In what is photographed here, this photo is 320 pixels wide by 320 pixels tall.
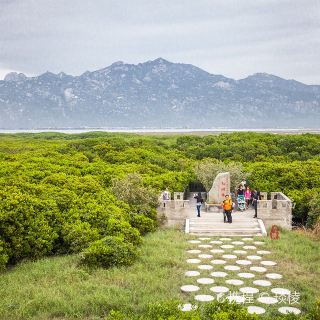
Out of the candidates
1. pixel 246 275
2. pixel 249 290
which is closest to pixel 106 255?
pixel 246 275

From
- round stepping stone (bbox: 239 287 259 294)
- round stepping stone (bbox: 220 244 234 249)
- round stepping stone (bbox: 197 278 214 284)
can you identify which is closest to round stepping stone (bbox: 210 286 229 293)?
round stepping stone (bbox: 239 287 259 294)

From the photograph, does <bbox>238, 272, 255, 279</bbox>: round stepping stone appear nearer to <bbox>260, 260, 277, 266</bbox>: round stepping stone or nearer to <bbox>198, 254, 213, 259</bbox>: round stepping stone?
<bbox>260, 260, 277, 266</bbox>: round stepping stone

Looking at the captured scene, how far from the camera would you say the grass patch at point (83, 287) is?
11781 millimetres

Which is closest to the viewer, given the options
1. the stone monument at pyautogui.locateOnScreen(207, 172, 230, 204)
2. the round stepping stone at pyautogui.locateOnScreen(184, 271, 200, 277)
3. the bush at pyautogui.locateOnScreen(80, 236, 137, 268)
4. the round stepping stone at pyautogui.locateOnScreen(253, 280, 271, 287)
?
the round stepping stone at pyautogui.locateOnScreen(253, 280, 271, 287)

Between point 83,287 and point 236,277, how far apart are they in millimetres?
5151

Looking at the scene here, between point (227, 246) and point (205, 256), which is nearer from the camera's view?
point (205, 256)

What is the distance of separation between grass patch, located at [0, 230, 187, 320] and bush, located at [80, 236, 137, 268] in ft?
1.44

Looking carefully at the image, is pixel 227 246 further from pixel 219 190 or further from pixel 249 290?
pixel 219 190

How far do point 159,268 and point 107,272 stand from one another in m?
1.81

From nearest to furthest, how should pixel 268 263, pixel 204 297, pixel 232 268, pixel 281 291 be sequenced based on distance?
pixel 204 297, pixel 281 291, pixel 232 268, pixel 268 263

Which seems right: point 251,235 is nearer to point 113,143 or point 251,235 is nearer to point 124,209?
point 124,209

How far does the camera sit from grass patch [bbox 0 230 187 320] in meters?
11.8

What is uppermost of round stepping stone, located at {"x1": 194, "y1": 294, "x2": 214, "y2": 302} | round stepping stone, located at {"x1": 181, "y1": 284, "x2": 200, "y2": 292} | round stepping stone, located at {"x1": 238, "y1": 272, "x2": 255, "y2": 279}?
round stepping stone, located at {"x1": 194, "y1": 294, "x2": 214, "y2": 302}

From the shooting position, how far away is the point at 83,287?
13258 mm
